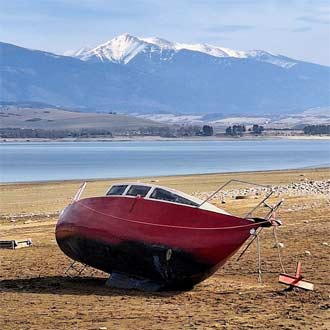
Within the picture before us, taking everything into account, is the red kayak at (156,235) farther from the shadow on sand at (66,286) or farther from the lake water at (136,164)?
the lake water at (136,164)

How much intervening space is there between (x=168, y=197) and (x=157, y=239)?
2.82 ft

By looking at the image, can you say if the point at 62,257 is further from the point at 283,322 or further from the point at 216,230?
the point at 283,322

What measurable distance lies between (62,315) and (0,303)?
187cm

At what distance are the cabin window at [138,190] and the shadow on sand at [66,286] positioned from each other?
1.91 meters

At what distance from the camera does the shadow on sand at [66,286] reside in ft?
54.3

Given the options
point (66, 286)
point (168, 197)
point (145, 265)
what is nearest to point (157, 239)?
point (145, 265)

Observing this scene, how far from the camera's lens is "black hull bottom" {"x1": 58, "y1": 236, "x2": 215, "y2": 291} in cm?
1644

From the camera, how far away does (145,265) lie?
16812 millimetres

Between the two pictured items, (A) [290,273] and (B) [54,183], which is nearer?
(A) [290,273]

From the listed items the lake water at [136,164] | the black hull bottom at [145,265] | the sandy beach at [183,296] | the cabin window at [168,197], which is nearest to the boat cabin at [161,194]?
the cabin window at [168,197]

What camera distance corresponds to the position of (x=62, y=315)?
553 inches

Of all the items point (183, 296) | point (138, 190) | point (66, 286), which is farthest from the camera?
point (66, 286)

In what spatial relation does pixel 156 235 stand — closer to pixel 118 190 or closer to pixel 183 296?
pixel 183 296

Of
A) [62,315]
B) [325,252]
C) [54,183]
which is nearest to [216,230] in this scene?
[62,315]
